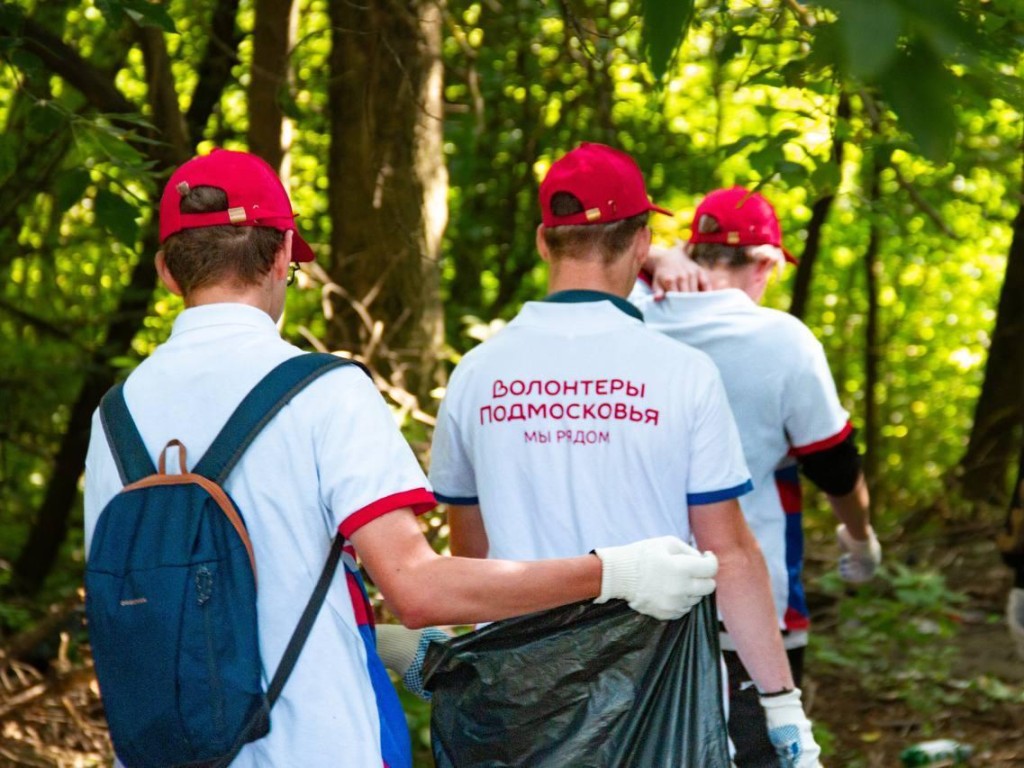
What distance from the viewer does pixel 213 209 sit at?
7.11ft

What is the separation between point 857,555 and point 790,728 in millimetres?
1381

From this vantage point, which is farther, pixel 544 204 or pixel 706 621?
pixel 544 204

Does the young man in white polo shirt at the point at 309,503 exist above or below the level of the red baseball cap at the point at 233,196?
below

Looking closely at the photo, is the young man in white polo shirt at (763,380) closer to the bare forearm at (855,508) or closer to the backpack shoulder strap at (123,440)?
the bare forearm at (855,508)

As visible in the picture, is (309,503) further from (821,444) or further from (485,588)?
(821,444)

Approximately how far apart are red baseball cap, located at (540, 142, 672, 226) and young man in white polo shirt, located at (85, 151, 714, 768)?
2.79ft

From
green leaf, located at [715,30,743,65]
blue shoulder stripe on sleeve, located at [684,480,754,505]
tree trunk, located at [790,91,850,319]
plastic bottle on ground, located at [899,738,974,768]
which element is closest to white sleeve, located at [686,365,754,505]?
blue shoulder stripe on sleeve, located at [684,480,754,505]

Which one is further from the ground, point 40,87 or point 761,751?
point 40,87

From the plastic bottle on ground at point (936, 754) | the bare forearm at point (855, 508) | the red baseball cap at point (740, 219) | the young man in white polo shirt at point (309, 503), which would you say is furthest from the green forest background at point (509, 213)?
the bare forearm at point (855, 508)

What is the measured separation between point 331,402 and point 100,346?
5656 millimetres

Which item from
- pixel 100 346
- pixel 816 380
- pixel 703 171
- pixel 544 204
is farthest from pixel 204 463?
pixel 703 171

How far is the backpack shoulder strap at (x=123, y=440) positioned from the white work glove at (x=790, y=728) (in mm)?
1464

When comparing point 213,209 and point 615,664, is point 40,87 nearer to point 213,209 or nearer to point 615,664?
point 213,209

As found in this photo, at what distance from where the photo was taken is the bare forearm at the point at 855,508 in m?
3.71
